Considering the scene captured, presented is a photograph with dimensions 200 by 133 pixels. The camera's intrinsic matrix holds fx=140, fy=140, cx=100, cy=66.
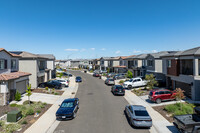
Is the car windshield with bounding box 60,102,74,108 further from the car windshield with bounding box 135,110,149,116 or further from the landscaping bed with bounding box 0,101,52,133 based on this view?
the car windshield with bounding box 135,110,149,116

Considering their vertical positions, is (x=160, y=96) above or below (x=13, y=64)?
below

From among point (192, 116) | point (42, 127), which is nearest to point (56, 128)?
point (42, 127)

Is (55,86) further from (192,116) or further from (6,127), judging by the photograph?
(192,116)

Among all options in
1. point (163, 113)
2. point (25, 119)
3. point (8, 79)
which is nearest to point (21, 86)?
point (8, 79)

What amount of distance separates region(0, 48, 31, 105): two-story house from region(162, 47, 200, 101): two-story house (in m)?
24.0

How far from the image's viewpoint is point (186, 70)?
20812mm

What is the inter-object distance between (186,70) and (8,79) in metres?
24.7

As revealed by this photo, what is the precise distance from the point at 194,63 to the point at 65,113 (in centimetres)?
1702

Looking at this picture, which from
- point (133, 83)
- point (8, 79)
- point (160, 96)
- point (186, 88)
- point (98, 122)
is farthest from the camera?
point (133, 83)

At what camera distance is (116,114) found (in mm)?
15031

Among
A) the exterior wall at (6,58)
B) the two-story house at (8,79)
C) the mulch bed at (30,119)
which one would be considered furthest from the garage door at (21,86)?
the mulch bed at (30,119)

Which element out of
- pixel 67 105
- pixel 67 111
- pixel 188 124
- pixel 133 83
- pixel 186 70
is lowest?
pixel 67 111

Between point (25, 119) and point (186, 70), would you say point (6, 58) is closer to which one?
point (25, 119)

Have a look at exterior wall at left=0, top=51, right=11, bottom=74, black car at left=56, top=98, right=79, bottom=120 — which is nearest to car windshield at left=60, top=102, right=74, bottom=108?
black car at left=56, top=98, right=79, bottom=120
